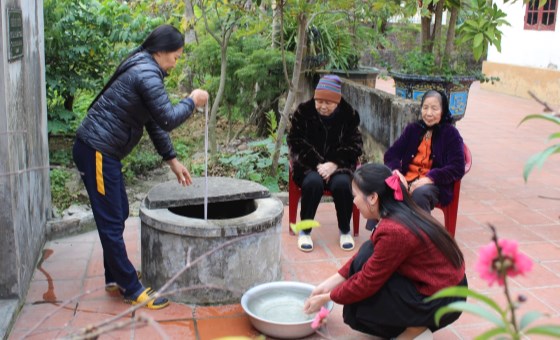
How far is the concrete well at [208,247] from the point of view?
3.62 meters

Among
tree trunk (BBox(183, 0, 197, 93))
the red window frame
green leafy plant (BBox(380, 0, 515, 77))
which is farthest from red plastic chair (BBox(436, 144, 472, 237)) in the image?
the red window frame

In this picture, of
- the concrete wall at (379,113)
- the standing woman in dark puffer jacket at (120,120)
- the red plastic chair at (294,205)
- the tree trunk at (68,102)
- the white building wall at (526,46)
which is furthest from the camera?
the white building wall at (526,46)

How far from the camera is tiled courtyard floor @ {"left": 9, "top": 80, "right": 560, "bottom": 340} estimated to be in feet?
11.5

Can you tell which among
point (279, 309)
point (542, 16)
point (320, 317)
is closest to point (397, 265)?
point (320, 317)

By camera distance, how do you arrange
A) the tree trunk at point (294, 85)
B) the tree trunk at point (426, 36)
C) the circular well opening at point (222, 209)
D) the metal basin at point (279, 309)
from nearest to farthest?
1. the metal basin at point (279, 309)
2. the circular well opening at point (222, 209)
3. the tree trunk at point (294, 85)
4. the tree trunk at point (426, 36)

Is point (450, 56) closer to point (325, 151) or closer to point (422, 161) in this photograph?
point (422, 161)

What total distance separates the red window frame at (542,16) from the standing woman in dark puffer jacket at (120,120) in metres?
10.9

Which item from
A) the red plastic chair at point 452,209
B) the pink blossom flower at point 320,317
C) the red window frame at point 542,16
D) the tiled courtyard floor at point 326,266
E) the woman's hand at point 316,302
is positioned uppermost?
the red window frame at point 542,16

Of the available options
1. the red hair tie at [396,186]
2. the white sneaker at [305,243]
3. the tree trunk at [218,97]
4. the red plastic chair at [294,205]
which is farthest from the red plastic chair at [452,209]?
the tree trunk at [218,97]

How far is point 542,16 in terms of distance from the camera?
42.3 ft

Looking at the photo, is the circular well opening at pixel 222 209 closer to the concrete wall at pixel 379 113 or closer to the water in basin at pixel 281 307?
the water in basin at pixel 281 307

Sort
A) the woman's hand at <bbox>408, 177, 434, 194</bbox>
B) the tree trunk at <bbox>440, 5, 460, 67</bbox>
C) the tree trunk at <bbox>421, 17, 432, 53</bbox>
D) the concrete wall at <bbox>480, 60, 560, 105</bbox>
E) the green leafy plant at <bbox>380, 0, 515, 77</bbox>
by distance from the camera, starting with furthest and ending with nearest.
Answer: the concrete wall at <bbox>480, 60, 560, 105</bbox>, the tree trunk at <bbox>421, 17, 432, 53</bbox>, the tree trunk at <bbox>440, 5, 460, 67</bbox>, the green leafy plant at <bbox>380, 0, 515, 77</bbox>, the woman's hand at <bbox>408, 177, 434, 194</bbox>

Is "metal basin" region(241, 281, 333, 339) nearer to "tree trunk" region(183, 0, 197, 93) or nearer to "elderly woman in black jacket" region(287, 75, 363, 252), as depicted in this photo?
"elderly woman in black jacket" region(287, 75, 363, 252)

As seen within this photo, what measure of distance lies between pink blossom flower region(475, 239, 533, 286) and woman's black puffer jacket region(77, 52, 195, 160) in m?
2.44
